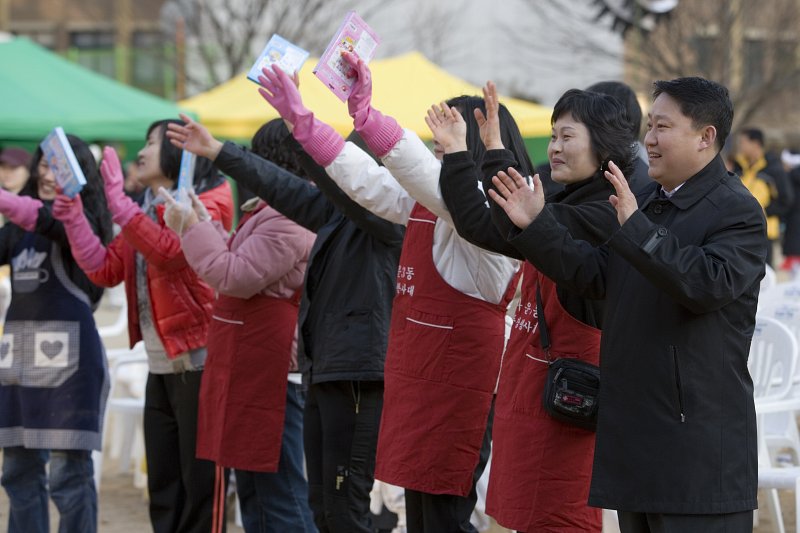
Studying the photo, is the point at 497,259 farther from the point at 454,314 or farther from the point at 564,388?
the point at 564,388

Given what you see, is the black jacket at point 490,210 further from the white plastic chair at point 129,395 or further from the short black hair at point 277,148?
the white plastic chair at point 129,395

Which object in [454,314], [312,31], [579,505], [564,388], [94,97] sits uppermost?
[312,31]

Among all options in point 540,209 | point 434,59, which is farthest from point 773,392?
point 434,59

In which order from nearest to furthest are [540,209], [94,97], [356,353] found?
[540,209]
[356,353]
[94,97]

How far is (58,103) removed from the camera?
11055mm

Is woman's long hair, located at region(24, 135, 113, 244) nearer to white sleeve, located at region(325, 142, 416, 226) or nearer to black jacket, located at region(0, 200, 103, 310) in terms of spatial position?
black jacket, located at region(0, 200, 103, 310)

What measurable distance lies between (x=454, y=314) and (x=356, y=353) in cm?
55

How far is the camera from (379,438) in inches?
155

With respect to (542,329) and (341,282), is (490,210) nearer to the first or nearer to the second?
(542,329)

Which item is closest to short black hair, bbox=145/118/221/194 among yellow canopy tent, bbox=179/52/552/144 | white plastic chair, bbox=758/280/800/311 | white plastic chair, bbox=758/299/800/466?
white plastic chair, bbox=758/299/800/466

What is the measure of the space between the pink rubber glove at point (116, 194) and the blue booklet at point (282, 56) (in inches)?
43.6

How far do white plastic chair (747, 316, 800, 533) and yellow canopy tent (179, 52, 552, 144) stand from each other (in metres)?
5.02

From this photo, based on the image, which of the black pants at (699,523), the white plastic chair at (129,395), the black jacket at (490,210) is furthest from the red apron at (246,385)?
the white plastic chair at (129,395)

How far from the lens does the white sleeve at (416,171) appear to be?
354 centimetres
